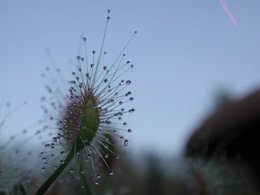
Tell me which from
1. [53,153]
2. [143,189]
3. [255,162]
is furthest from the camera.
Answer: [143,189]

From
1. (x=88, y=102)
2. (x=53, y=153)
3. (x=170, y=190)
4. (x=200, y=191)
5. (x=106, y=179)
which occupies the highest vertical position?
(x=88, y=102)

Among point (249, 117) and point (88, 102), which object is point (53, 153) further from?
point (249, 117)

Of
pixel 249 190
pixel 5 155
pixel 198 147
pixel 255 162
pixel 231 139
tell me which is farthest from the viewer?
pixel 231 139

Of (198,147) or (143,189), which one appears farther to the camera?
(143,189)

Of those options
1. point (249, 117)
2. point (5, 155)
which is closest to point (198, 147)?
point (5, 155)

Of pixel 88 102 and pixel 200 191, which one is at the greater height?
pixel 88 102

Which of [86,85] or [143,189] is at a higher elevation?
[86,85]

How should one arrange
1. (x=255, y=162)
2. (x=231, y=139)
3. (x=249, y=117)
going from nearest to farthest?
(x=255, y=162), (x=231, y=139), (x=249, y=117)

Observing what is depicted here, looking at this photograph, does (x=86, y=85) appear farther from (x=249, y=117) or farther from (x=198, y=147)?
(x=249, y=117)

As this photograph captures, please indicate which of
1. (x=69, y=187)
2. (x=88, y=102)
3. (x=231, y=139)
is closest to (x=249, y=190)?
(x=231, y=139)
